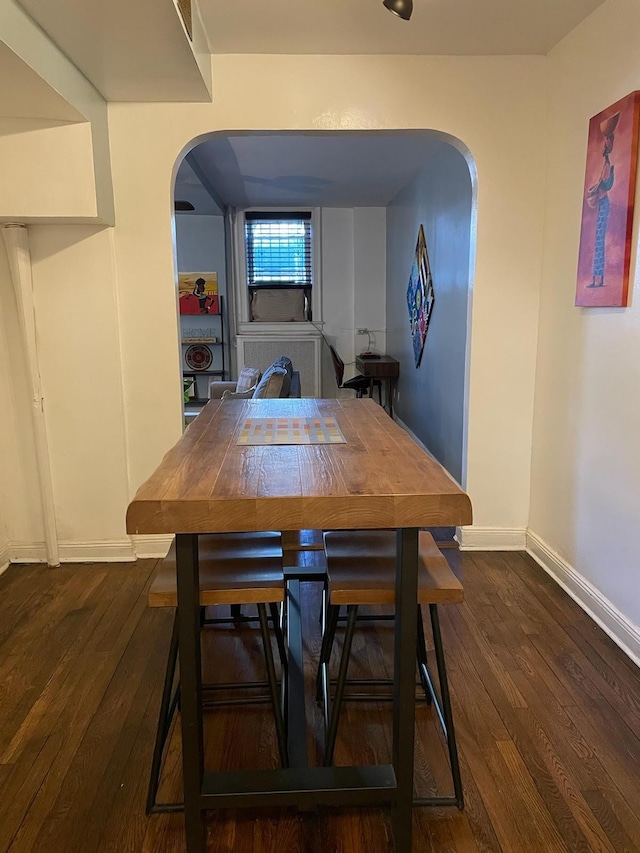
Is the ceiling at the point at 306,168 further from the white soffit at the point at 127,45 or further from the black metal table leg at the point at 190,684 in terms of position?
the black metal table leg at the point at 190,684

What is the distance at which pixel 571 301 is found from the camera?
8.80ft

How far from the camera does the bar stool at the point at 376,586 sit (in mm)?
1470

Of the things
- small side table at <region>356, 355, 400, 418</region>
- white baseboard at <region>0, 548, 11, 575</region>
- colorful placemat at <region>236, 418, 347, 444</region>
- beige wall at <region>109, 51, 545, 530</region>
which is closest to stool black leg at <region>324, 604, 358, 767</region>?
colorful placemat at <region>236, 418, 347, 444</region>

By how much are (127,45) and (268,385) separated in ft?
6.48

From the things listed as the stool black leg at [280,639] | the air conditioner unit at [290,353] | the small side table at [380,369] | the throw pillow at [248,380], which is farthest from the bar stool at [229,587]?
the air conditioner unit at [290,353]

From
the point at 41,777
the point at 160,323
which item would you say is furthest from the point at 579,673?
Result: the point at 160,323

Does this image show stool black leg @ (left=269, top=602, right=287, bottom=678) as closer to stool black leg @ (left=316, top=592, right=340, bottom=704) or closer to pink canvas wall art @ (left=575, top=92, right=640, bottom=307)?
stool black leg @ (left=316, top=592, right=340, bottom=704)

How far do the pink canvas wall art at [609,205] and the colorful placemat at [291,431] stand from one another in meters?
1.18

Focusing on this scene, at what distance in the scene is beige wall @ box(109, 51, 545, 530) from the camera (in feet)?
9.16

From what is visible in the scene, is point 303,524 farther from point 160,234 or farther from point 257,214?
point 257,214

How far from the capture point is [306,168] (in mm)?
5074

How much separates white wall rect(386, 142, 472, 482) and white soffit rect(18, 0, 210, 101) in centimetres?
168

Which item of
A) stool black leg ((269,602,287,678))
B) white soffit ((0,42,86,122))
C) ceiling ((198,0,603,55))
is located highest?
ceiling ((198,0,603,55))

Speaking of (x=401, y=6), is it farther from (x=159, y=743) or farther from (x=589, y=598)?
(x=589, y=598)
